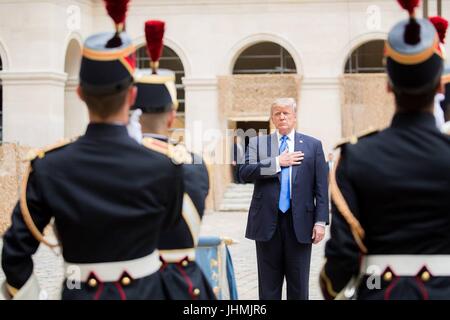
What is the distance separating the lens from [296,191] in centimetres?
603

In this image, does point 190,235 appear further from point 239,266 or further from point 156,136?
point 239,266

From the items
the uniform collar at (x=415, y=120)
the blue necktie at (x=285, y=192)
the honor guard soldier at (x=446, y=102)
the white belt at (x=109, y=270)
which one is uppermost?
the honor guard soldier at (x=446, y=102)

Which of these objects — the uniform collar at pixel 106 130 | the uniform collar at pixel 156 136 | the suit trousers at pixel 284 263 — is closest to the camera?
the uniform collar at pixel 106 130

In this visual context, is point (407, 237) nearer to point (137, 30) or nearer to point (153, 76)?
point (153, 76)

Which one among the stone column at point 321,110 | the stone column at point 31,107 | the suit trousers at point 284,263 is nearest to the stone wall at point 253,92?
the stone column at point 321,110

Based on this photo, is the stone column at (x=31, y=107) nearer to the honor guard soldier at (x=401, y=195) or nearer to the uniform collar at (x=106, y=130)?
the uniform collar at (x=106, y=130)

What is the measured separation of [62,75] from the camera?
69.6ft

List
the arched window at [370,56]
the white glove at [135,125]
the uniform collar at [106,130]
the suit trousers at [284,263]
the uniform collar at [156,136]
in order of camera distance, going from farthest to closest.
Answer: the arched window at [370,56]
the suit trousers at [284,263]
the white glove at [135,125]
the uniform collar at [156,136]
the uniform collar at [106,130]

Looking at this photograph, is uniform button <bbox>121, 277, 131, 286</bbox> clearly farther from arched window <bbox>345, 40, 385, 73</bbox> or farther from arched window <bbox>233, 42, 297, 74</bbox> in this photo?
arched window <bbox>345, 40, 385, 73</bbox>

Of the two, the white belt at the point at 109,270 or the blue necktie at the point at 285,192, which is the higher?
the blue necktie at the point at 285,192

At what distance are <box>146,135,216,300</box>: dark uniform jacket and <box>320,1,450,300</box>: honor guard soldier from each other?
0.73 m

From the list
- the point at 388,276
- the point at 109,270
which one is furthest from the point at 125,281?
the point at 388,276

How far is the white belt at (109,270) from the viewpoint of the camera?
3.07 m

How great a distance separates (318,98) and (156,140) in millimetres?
18868
